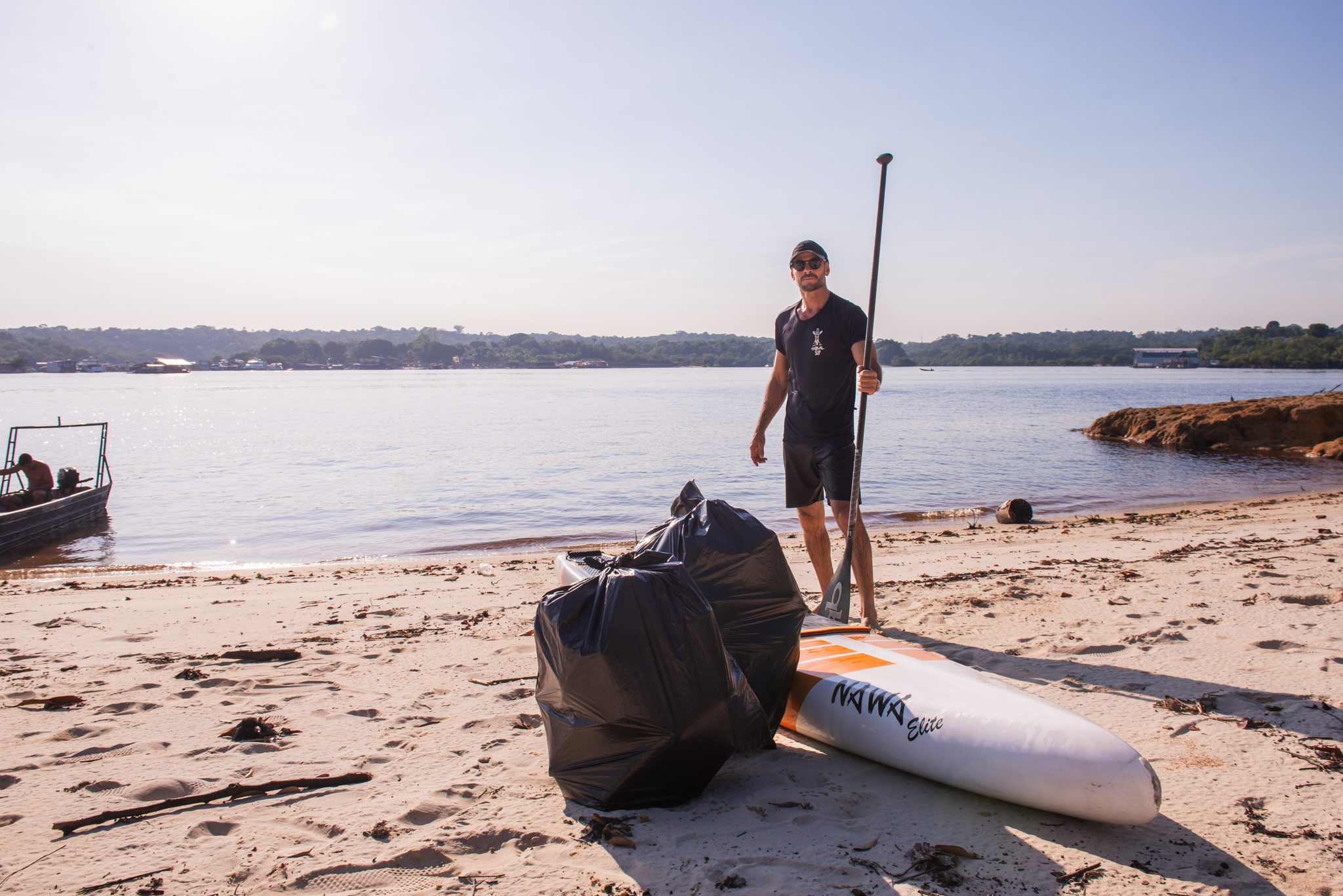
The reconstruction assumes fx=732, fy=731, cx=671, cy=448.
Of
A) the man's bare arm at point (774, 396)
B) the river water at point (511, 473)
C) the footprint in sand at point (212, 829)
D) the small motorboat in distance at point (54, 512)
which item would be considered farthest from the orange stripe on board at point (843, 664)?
the small motorboat in distance at point (54, 512)

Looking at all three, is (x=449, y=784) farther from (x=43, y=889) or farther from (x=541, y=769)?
(x=43, y=889)

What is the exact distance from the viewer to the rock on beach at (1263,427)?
20.4 meters

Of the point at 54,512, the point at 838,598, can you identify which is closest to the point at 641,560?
the point at 838,598

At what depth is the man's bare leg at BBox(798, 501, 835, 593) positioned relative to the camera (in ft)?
15.1

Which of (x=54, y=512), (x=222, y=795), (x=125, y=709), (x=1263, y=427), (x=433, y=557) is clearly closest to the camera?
(x=222, y=795)

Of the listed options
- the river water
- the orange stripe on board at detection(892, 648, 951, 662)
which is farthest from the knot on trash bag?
the river water

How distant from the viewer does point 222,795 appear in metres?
2.46

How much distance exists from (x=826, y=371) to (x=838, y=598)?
4.48 ft

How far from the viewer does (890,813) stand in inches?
94.7

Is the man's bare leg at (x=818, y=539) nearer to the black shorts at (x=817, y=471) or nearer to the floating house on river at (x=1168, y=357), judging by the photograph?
the black shorts at (x=817, y=471)

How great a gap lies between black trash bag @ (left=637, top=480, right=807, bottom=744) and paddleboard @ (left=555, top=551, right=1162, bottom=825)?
175mm

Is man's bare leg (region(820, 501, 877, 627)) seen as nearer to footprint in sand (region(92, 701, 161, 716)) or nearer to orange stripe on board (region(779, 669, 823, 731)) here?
orange stripe on board (region(779, 669, 823, 731))

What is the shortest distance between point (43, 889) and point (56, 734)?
4.33ft

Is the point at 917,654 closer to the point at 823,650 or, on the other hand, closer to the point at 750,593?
the point at 823,650
